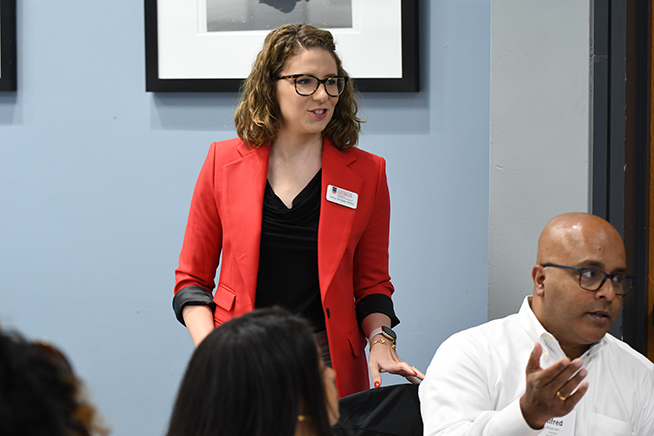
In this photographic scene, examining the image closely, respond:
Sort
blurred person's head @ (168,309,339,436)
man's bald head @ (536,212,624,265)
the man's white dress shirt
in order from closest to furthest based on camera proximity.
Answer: blurred person's head @ (168,309,339,436)
the man's white dress shirt
man's bald head @ (536,212,624,265)

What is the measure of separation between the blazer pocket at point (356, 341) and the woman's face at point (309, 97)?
54cm

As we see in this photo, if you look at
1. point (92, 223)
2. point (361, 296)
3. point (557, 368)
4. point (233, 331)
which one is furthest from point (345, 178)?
point (92, 223)

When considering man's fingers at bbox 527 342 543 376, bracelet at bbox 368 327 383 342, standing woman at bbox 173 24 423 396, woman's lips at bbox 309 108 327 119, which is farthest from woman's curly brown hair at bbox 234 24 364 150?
man's fingers at bbox 527 342 543 376

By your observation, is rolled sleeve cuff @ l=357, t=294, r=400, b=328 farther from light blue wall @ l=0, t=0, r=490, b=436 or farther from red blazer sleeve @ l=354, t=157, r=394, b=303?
light blue wall @ l=0, t=0, r=490, b=436

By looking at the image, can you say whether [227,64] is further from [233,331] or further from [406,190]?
[233,331]

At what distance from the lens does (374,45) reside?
2197 millimetres

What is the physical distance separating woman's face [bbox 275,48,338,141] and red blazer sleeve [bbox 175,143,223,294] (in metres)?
0.27

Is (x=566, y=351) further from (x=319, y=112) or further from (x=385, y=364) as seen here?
(x=319, y=112)

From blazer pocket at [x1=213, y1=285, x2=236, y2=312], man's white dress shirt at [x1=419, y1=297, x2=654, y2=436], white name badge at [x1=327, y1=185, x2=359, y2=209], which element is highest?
white name badge at [x1=327, y1=185, x2=359, y2=209]

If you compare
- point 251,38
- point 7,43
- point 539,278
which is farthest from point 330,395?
point 7,43

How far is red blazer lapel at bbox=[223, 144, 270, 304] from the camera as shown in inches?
62.6

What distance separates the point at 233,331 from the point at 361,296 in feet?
3.11

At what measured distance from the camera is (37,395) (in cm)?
40

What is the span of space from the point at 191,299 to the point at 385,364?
513 millimetres
